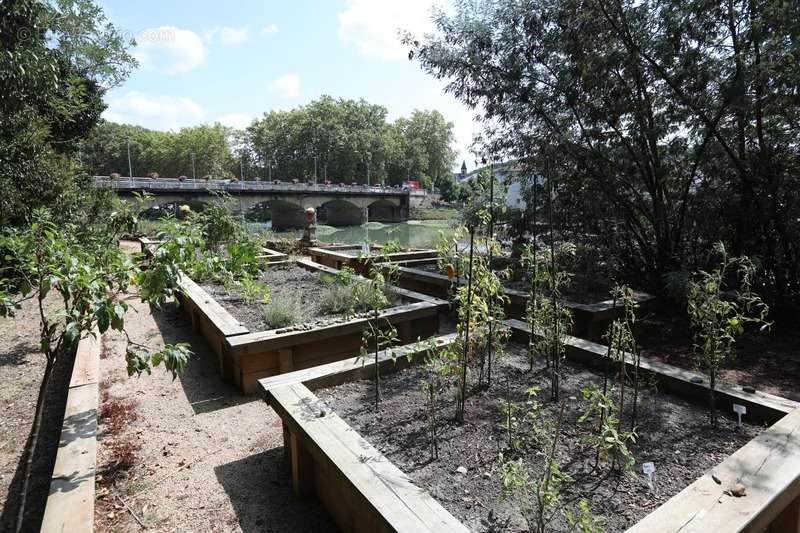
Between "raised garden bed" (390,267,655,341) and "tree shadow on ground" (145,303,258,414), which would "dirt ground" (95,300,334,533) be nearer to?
"tree shadow on ground" (145,303,258,414)

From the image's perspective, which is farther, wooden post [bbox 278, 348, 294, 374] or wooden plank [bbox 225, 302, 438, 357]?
wooden post [bbox 278, 348, 294, 374]

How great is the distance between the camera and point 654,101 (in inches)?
212

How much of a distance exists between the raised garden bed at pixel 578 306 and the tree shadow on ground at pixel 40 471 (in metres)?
3.49

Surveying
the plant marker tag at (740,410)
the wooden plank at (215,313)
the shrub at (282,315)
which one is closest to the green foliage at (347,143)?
the wooden plank at (215,313)

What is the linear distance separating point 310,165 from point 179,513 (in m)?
51.9

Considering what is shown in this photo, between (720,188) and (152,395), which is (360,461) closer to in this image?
(152,395)

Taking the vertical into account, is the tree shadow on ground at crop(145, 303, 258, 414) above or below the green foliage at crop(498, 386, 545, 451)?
below

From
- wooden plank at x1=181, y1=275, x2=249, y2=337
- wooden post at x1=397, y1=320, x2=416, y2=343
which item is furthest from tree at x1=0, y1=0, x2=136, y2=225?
wooden post at x1=397, y1=320, x2=416, y2=343

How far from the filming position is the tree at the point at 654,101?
459 cm

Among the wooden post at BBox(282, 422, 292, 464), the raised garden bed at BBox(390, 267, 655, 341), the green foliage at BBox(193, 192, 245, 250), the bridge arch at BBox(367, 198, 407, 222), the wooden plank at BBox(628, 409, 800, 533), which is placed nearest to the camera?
the wooden plank at BBox(628, 409, 800, 533)

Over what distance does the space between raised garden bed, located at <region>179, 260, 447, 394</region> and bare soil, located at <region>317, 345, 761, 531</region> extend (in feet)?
3.32

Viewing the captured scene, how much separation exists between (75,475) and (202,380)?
1869mm

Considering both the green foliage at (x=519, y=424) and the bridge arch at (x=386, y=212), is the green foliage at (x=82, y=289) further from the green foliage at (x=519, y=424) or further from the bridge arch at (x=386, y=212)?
the bridge arch at (x=386, y=212)

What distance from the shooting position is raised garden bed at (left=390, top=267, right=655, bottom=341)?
480 centimetres
